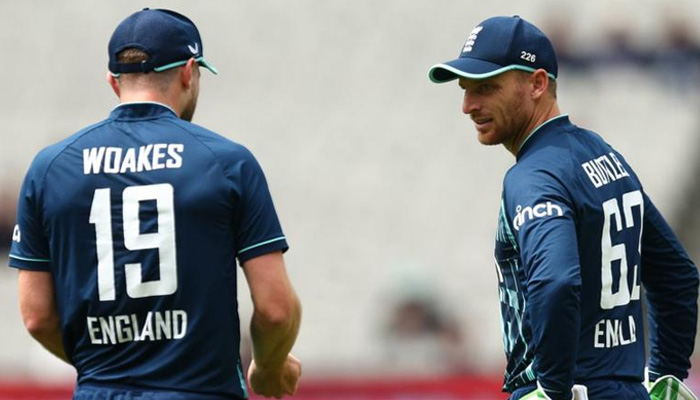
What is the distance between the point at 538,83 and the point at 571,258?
2.43ft

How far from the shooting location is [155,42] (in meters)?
4.16

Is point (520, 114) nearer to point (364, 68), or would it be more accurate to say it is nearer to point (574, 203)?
point (574, 203)

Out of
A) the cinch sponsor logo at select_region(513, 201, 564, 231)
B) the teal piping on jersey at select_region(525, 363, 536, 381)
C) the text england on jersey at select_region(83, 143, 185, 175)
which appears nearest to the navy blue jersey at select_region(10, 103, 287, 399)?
the text england on jersey at select_region(83, 143, 185, 175)

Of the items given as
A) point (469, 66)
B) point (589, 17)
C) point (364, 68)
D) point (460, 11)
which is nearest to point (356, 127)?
point (364, 68)

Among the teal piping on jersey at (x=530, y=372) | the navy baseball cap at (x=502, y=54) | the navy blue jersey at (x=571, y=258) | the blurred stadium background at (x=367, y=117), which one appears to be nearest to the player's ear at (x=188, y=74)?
the navy baseball cap at (x=502, y=54)

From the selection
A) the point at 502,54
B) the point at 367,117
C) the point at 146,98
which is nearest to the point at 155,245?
the point at 146,98

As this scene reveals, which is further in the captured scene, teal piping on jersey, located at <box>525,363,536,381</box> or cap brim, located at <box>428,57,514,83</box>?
cap brim, located at <box>428,57,514,83</box>

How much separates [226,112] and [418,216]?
242cm

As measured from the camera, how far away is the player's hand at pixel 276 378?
4297 mm

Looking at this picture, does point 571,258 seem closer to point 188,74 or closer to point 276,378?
point 276,378

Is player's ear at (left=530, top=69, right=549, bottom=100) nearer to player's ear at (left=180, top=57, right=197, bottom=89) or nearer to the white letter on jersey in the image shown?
player's ear at (left=180, top=57, right=197, bottom=89)

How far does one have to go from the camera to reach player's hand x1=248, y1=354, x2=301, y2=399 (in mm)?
4297

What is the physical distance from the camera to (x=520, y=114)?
14.5ft

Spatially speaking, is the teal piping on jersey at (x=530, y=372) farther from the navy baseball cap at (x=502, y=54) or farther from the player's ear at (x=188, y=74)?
the player's ear at (x=188, y=74)
